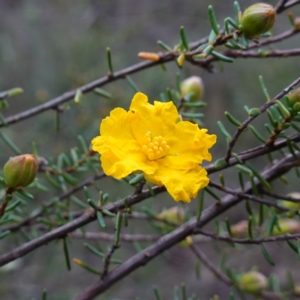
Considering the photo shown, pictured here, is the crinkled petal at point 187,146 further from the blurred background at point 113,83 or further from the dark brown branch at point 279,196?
the blurred background at point 113,83

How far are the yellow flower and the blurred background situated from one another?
70.0 inches

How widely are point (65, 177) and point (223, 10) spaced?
11.4 feet

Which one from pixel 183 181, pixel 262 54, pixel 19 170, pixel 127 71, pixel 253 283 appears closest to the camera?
pixel 183 181

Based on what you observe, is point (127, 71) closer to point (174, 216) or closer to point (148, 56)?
point (148, 56)

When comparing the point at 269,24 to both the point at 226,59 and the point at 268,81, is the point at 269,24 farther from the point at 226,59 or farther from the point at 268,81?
the point at 268,81

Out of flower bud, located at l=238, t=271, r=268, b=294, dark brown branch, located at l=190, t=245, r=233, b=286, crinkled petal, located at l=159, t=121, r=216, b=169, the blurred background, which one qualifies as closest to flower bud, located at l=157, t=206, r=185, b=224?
dark brown branch, located at l=190, t=245, r=233, b=286

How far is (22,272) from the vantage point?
297 cm

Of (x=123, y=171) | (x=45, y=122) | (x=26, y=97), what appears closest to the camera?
(x=123, y=171)

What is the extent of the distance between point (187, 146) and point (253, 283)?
2.39 feet

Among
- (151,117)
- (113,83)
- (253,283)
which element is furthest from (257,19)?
(113,83)

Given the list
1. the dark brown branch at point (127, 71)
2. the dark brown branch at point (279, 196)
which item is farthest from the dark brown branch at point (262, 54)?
the dark brown branch at point (279, 196)

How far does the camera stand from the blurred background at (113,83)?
309 centimetres

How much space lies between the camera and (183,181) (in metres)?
0.88

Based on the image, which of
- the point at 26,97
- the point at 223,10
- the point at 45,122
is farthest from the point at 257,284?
the point at 223,10
